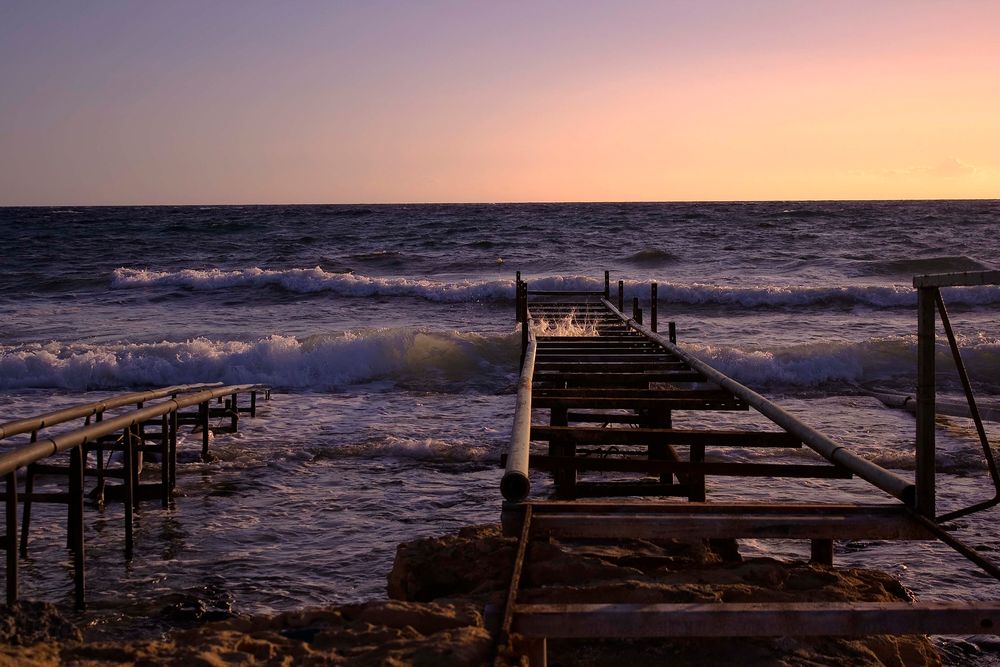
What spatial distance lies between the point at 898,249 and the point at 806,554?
38.6 m

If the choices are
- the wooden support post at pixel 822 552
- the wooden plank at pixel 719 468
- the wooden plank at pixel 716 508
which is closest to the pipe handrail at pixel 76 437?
the wooden plank at pixel 716 508

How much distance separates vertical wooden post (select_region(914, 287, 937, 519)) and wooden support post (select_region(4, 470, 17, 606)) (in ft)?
14.5

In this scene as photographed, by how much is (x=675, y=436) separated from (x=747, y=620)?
3.04m

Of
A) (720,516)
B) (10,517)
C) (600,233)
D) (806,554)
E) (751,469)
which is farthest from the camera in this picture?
(600,233)

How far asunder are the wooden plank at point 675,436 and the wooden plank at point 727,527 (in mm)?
1632

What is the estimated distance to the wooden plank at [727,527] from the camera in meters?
4.24

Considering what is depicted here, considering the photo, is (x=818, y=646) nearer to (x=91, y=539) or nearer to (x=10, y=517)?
(x=10, y=517)

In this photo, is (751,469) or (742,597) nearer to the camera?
(742,597)

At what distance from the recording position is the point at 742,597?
4.25 metres

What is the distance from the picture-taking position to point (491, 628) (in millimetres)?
3430

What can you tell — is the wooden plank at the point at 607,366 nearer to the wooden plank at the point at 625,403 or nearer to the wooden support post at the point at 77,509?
the wooden plank at the point at 625,403

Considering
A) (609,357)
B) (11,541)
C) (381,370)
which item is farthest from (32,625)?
(381,370)

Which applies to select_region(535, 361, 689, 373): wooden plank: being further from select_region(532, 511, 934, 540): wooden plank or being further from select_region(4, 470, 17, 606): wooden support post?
select_region(4, 470, 17, 606): wooden support post

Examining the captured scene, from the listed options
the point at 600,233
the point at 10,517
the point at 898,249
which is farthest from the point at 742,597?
the point at 600,233
